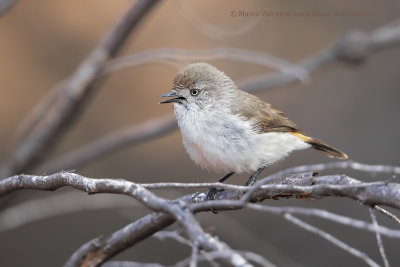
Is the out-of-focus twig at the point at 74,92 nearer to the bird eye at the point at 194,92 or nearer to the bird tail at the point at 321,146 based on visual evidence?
the bird eye at the point at 194,92

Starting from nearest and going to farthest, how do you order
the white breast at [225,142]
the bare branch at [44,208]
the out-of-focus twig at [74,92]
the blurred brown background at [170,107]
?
1. the white breast at [225,142]
2. the bare branch at [44,208]
3. the out-of-focus twig at [74,92]
4. the blurred brown background at [170,107]

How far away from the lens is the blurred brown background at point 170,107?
684 centimetres

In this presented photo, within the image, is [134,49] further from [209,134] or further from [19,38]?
[209,134]

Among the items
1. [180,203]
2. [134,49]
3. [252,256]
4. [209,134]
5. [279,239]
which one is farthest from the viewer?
[134,49]

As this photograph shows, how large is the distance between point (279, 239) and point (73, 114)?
332 centimetres

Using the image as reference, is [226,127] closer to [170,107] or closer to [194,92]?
[194,92]

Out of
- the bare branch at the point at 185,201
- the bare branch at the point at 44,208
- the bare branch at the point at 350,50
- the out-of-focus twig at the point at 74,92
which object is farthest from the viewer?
the bare branch at the point at 350,50

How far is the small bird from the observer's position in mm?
3895

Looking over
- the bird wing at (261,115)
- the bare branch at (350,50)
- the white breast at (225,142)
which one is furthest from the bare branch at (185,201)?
the bare branch at (350,50)

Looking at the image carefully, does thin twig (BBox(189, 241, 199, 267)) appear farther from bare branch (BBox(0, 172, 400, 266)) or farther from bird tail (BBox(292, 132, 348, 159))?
bird tail (BBox(292, 132, 348, 159))

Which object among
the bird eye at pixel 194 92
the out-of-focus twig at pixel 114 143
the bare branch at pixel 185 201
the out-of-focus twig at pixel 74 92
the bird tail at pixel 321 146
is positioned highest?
the out-of-focus twig at pixel 74 92

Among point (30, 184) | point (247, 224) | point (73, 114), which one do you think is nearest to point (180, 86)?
point (73, 114)

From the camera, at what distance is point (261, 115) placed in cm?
438

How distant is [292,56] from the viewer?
7898 mm
